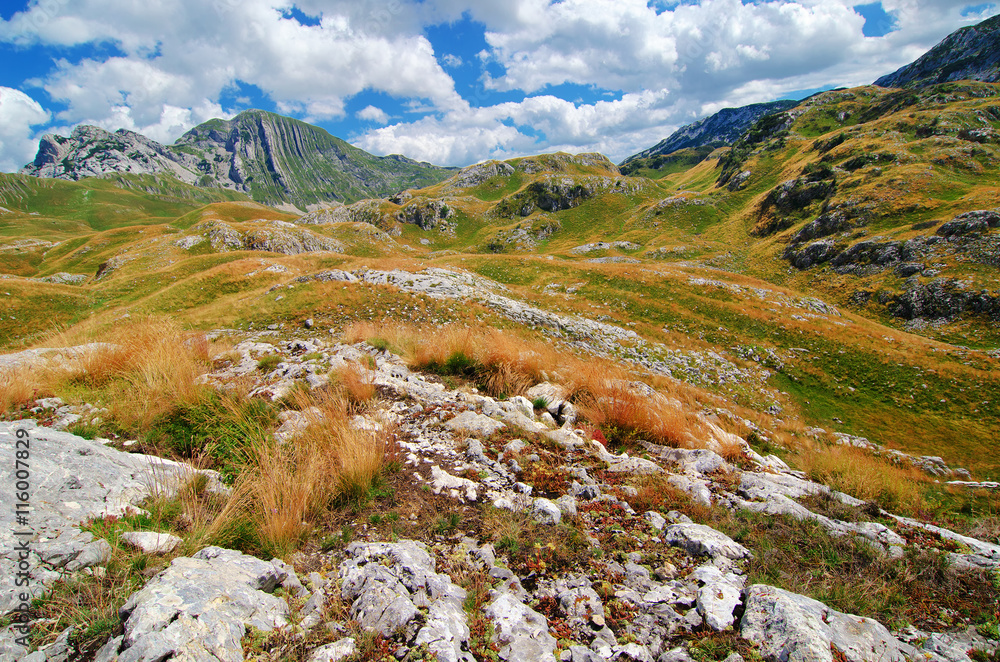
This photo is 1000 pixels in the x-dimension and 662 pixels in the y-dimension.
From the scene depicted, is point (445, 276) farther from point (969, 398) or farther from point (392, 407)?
point (969, 398)

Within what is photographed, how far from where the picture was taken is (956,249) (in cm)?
3603

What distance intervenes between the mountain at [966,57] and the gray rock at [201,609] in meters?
224

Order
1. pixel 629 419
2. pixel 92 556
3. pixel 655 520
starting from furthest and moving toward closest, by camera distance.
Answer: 1. pixel 629 419
2. pixel 655 520
3. pixel 92 556

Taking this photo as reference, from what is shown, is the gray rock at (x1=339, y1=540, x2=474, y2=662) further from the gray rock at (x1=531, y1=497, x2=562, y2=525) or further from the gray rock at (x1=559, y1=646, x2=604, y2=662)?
the gray rock at (x1=531, y1=497, x2=562, y2=525)

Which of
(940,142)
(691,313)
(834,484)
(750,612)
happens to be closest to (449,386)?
(750,612)

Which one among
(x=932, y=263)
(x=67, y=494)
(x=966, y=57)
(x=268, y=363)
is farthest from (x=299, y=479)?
(x=966, y=57)

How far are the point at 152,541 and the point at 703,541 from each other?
5.66 m

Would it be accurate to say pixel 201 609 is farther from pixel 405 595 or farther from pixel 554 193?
pixel 554 193

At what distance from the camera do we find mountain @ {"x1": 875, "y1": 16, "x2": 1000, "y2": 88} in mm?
135375

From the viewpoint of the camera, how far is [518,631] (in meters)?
3.14

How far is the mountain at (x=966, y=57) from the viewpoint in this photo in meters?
135

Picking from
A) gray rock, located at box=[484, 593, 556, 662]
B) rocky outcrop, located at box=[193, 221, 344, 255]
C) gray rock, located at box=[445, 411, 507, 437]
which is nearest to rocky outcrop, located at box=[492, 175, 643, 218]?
rocky outcrop, located at box=[193, 221, 344, 255]

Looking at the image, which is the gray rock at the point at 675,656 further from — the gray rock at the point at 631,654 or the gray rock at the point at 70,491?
the gray rock at the point at 70,491

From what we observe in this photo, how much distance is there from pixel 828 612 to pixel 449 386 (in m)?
7.09
